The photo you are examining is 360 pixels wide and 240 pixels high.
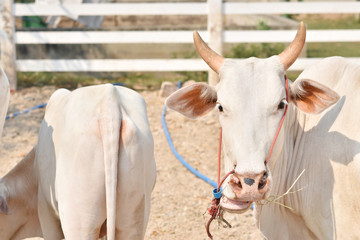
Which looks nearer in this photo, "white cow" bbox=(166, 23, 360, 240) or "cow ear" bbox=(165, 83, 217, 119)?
→ "white cow" bbox=(166, 23, 360, 240)

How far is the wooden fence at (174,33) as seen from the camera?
27.7 ft

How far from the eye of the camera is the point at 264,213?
12.5 feet

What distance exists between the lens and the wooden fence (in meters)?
8.43

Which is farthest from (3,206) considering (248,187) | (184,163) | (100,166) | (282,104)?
(184,163)

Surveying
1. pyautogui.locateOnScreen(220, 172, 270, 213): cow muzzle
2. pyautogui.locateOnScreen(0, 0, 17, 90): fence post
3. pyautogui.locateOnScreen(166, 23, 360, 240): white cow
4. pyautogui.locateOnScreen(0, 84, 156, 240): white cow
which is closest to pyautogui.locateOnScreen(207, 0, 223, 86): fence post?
pyautogui.locateOnScreen(0, 0, 17, 90): fence post

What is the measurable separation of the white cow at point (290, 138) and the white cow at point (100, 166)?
395mm

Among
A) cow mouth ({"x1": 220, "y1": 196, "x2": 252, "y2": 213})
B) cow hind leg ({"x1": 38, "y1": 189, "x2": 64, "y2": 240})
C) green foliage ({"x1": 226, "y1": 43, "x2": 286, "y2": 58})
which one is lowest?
green foliage ({"x1": 226, "y1": 43, "x2": 286, "y2": 58})

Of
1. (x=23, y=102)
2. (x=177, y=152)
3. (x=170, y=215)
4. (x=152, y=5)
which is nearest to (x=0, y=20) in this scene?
(x=23, y=102)

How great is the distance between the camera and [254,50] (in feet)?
31.5

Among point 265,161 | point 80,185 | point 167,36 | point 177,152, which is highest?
point 265,161

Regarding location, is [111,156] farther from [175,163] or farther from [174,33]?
[174,33]

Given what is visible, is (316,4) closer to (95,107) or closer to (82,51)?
(82,51)

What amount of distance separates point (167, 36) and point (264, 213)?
17.0ft

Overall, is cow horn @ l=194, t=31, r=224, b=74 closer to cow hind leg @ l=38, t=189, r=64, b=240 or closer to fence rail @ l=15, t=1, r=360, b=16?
cow hind leg @ l=38, t=189, r=64, b=240
